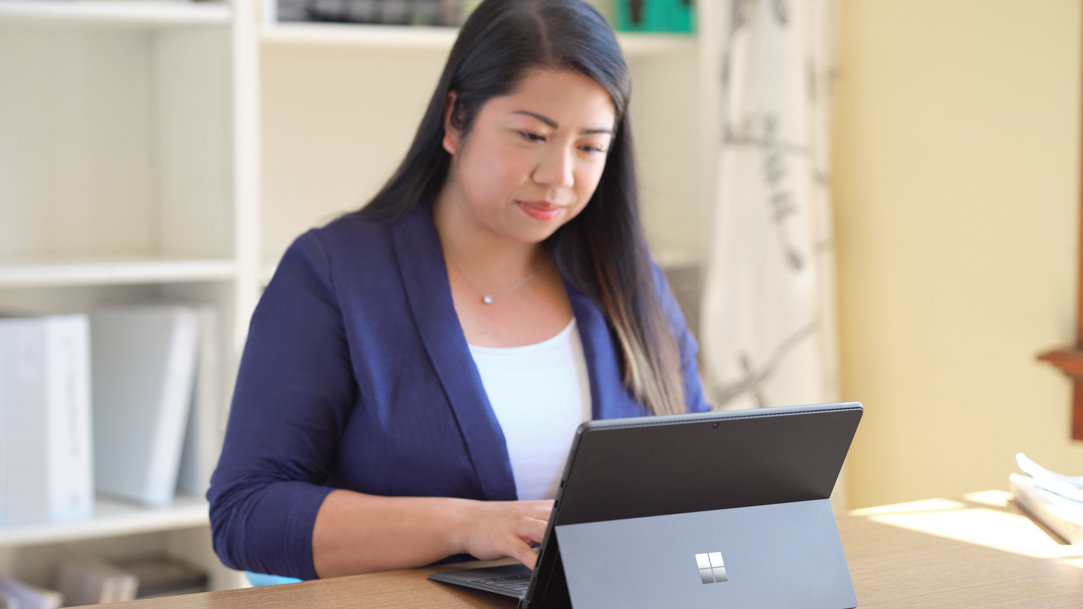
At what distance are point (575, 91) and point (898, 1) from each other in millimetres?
1117

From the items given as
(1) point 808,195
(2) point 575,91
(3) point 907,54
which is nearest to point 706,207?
(1) point 808,195

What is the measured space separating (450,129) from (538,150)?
15 cm

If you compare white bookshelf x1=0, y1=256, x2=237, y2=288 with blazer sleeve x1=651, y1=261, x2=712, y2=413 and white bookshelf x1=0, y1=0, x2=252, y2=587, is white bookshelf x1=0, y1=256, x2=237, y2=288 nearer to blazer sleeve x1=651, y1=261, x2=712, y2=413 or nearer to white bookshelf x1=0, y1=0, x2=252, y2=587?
white bookshelf x1=0, y1=0, x2=252, y2=587

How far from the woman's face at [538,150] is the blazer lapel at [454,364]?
10 cm

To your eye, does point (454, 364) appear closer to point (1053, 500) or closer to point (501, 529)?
point (501, 529)

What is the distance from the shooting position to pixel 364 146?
2438 mm

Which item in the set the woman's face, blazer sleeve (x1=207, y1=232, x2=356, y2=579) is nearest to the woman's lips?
the woman's face

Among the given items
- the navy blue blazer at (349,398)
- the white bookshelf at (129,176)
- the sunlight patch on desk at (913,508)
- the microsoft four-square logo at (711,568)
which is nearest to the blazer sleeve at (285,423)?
the navy blue blazer at (349,398)

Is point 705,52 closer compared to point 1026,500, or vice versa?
point 1026,500

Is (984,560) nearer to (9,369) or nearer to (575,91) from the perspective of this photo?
(575,91)

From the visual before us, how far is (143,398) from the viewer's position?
2057 millimetres

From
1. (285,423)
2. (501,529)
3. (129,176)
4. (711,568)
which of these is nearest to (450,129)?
(285,423)

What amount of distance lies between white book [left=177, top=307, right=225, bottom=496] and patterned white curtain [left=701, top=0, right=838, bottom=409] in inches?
38.1

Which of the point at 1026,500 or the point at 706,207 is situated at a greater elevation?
the point at 706,207
